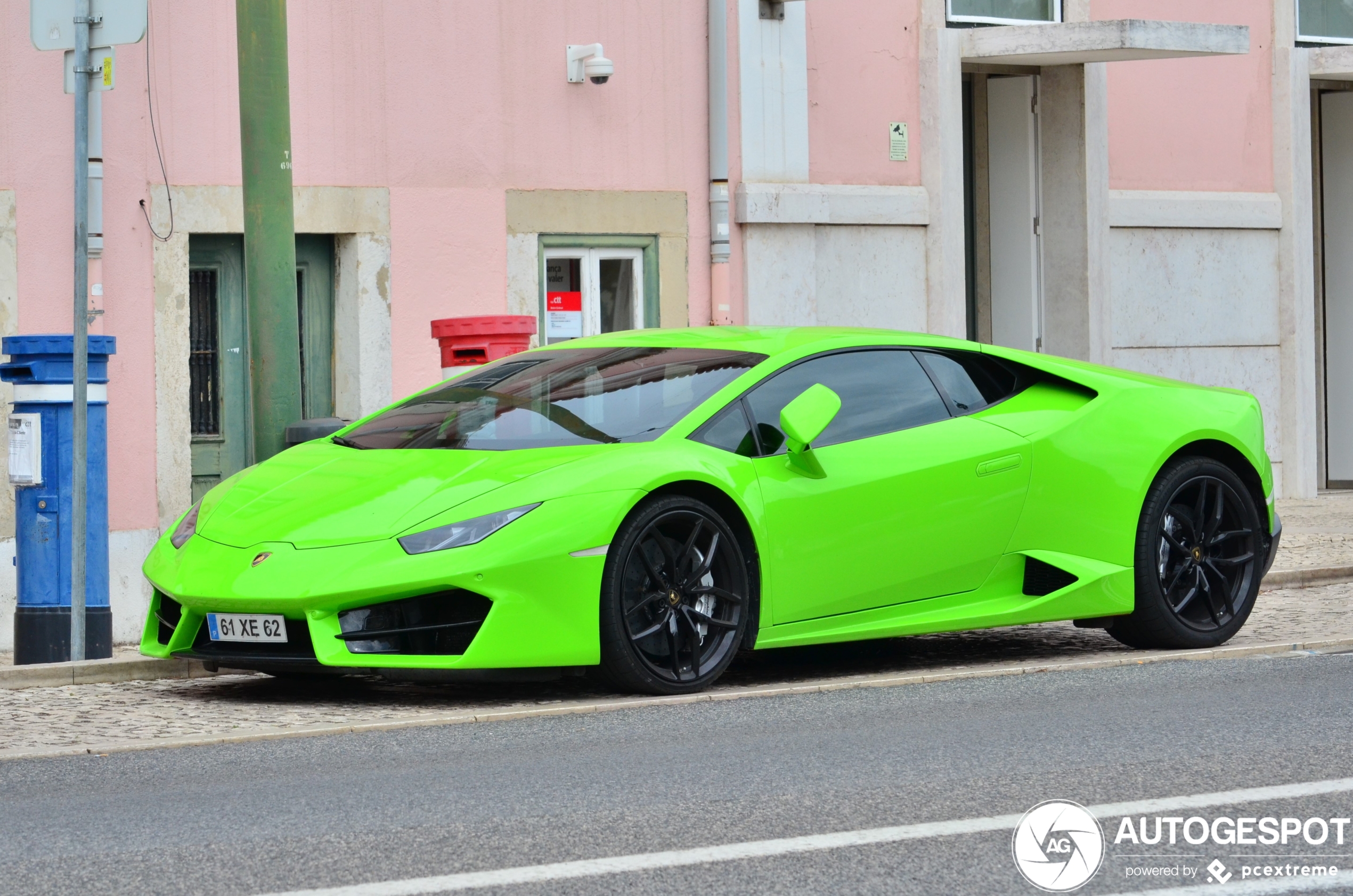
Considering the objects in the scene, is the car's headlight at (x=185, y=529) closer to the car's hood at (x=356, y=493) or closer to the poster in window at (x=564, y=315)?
the car's hood at (x=356, y=493)

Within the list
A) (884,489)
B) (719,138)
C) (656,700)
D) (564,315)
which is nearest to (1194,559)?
(884,489)

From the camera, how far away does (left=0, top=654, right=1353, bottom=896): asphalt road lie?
15.0 ft

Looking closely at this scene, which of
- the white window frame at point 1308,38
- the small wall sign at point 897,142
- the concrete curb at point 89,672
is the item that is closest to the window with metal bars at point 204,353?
the concrete curb at point 89,672

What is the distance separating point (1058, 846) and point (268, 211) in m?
5.76

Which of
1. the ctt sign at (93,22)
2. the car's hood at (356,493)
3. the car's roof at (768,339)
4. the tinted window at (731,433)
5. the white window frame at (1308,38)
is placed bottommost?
the car's hood at (356,493)

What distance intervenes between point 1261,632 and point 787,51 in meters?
7.05

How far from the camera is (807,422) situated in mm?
7355

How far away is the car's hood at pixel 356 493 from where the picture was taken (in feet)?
22.6

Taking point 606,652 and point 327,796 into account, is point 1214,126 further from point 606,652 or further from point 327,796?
point 327,796

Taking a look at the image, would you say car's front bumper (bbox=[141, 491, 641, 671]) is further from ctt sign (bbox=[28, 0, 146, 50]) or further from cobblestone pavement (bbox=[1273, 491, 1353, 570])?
cobblestone pavement (bbox=[1273, 491, 1353, 570])

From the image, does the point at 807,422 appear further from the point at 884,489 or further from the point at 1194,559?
the point at 1194,559

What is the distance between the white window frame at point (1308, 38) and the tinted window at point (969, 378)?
11031 mm

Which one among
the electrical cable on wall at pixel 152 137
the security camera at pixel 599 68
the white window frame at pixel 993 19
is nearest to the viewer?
the electrical cable on wall at pixel 152 137

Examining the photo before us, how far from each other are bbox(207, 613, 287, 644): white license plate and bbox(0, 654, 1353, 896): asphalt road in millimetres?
520
